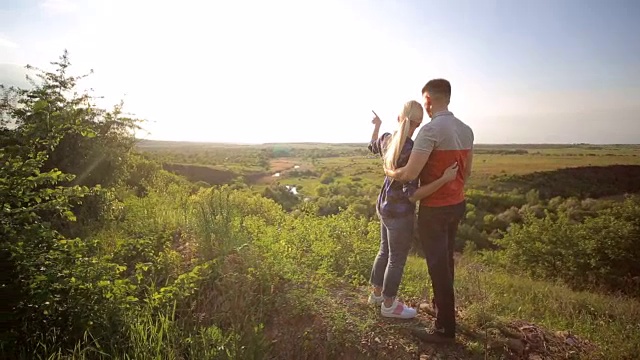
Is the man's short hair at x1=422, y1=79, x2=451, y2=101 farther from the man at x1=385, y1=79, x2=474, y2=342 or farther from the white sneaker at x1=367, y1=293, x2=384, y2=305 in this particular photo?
the white sneaker at x1=367, y1=293, x2=384, y2=305

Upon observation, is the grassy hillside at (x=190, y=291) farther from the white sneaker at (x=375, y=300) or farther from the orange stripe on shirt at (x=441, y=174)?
the orange stripe on shirt at (x=441, y=174)

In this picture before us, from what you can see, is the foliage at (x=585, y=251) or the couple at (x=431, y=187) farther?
the foliage at (x=585, y=251)

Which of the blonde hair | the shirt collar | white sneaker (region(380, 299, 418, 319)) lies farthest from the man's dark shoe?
the shirt collar

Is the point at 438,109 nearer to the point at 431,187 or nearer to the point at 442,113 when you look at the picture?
the point at 442,113

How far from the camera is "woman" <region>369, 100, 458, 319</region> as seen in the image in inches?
129

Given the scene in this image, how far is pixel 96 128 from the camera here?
9016mm

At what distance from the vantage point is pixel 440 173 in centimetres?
324

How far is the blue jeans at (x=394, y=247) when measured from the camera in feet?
11.5

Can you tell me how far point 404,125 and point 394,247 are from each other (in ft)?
3.96

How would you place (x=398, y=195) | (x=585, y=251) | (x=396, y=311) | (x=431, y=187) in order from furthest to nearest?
1. (x=585, y=251)
2. (x=396, y=311)
3. (x=398, y=195)
4. (x=431, y=187)

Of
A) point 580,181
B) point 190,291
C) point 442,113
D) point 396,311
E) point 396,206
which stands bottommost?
point 580,181

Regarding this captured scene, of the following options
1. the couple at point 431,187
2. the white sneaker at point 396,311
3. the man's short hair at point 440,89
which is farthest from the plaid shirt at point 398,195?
the white sneaker at point 396,311

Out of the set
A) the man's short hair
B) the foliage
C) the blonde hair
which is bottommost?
the foliage

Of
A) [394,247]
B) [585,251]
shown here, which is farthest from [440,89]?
[585,251]
